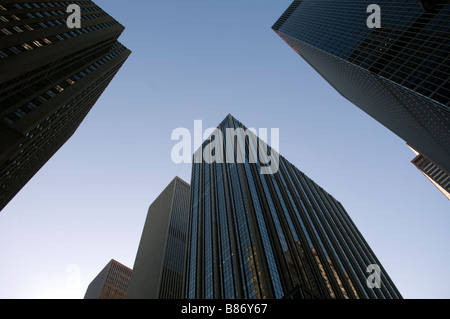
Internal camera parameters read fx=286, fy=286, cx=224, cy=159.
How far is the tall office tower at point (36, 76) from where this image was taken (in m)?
45.7

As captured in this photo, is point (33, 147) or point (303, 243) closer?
point (33, 147)

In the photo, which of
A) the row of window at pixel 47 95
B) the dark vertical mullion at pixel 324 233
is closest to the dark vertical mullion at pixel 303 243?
the dark vertical mullion at pixel 324 233

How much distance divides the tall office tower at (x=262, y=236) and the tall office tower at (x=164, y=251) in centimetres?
2438

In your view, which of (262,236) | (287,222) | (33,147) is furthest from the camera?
(287,222)

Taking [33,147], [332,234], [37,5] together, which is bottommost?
[33,147]

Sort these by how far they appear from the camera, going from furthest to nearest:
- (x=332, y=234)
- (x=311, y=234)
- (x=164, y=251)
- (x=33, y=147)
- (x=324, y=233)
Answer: (x=164, y=251)
(x=332, y=234)
(x=324, y=233)
(x=311, y=234)
(x=33, y=147)

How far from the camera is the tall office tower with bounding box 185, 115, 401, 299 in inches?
3115

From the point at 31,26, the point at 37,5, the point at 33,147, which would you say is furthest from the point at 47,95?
the point at 37,5

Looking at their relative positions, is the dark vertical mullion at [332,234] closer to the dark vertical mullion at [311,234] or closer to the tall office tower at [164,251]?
the dark vertical mullion at [311,234]

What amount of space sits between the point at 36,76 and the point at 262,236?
230ft

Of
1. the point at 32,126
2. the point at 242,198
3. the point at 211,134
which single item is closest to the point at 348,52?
the point at 242,198

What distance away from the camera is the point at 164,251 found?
143750 mm

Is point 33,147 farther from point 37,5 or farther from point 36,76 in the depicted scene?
point 37,5

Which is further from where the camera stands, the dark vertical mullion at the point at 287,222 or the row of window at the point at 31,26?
the dark vertical mullion at the point at 287,222
